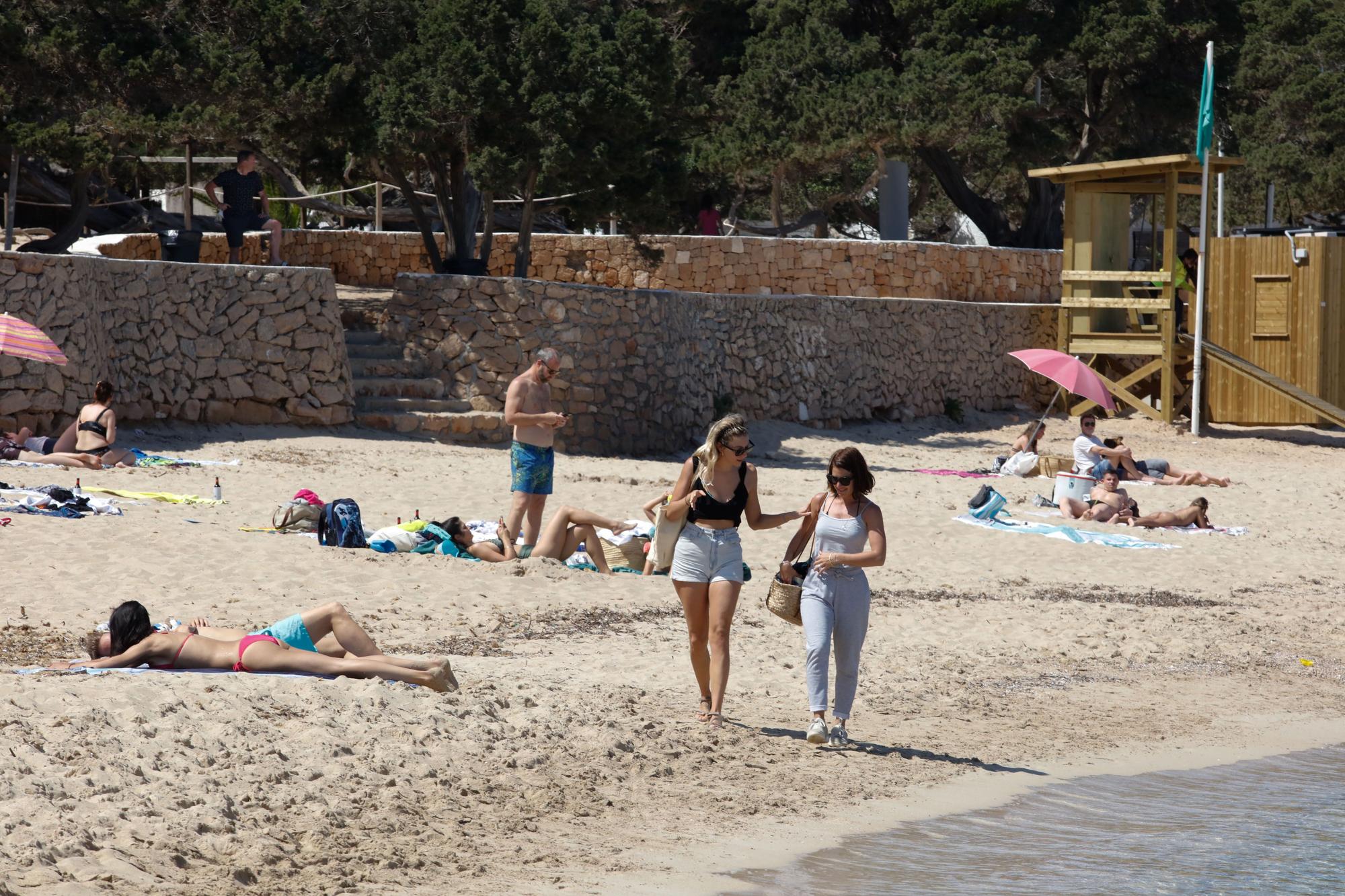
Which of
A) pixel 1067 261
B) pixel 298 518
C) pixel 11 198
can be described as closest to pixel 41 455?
pixel 298 518

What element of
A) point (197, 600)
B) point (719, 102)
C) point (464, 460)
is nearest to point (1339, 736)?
point (197, 600)

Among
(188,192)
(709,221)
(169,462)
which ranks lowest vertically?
(169,462)

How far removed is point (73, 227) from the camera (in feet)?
65.0

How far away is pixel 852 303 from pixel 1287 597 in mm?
11285

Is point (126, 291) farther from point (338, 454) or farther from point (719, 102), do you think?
point (719, 102)

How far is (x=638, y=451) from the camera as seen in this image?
18.4 m

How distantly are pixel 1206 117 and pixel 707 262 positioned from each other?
695cm

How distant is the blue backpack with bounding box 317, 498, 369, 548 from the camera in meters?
10.3

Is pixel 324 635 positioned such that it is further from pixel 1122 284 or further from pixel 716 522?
pixel 1122 284

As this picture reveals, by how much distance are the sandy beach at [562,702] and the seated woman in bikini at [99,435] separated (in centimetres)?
37

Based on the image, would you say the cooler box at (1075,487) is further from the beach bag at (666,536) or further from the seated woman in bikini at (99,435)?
the beach bag at (666,536)

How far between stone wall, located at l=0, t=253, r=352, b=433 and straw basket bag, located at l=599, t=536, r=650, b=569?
6.42 m

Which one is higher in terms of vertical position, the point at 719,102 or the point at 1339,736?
the point at 719,102

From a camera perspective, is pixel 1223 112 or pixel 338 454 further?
pixel 1223 112
